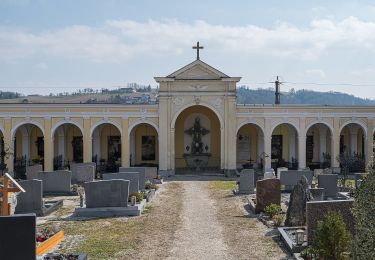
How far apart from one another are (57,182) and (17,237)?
14.4 metres

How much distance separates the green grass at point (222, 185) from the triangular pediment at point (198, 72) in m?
7.13

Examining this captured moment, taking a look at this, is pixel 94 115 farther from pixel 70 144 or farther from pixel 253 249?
pixel 253 249

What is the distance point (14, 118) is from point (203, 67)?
1214 cm

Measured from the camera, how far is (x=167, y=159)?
3155 centimetres

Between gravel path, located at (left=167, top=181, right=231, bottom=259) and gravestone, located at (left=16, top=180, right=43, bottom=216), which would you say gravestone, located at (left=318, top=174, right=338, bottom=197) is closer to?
gravel path, located at (left=167, top=181, right=231, bottom=259)

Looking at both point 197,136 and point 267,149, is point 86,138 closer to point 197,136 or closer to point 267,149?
point 197,136

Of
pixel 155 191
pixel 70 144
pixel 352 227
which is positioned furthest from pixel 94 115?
pixel 352 227

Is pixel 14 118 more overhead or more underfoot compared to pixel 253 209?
more overhead

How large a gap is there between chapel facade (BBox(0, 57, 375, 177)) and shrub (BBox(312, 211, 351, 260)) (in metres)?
21.0

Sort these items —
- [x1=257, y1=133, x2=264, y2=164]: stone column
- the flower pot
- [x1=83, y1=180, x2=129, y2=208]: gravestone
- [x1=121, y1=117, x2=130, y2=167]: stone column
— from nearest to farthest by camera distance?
the flower pot, [x1=83, y1=180, x2=129, y2=208]: gravestone, [x1=121, y1=117, x2=130, y2=167]: stone column, [x1=257, y1=133, x2=264, y2=164]: stone column

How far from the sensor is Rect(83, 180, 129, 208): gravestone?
17672mm

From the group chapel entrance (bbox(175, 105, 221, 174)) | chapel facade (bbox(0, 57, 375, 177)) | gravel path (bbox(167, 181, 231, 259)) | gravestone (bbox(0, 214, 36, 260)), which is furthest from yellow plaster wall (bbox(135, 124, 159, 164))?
gravestone (bbox(0, 214, 36, 260))

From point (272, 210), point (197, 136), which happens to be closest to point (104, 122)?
point (197, 136)

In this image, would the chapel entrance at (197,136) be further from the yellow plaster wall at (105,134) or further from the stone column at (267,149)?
the yellow plaster wall at (105,134)
